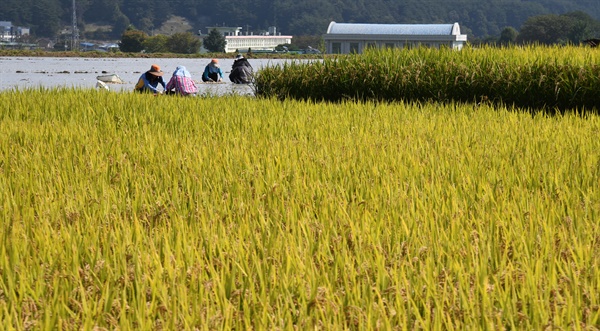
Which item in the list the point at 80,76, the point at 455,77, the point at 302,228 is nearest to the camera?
the point at 302,228

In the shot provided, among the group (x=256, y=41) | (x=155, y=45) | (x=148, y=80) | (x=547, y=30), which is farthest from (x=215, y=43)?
(x=148, y=80)

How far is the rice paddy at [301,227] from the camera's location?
271 cm

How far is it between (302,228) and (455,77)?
8599 mm

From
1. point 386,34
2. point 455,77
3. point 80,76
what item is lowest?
point 80,76

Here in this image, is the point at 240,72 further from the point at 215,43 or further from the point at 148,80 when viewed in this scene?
the point at 215,43

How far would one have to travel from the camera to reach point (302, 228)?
367cm

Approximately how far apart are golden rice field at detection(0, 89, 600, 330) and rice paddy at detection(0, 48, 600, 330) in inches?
0.7

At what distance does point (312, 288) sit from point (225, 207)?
1493mm

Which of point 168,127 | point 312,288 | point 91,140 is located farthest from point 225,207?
point 168,127

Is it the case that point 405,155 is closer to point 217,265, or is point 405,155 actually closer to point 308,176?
point 308,176

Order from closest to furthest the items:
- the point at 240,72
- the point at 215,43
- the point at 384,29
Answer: the point at 240,72 < the point at 384,29 < the point at 215,43

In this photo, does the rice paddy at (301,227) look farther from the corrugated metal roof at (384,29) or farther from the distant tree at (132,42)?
the distant tree at (132,42)

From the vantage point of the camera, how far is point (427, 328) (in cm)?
242

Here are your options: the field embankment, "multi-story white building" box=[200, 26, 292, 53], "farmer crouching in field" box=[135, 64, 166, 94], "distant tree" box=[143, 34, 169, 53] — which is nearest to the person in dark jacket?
"farmer crouching in field" box=[135, 64, 166, 94]
